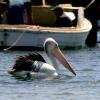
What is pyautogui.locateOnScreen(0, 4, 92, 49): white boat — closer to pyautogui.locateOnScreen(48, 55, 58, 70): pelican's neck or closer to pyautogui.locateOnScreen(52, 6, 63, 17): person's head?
pyautogui.locateOnScreen(52, 6, 63, 17): person's head

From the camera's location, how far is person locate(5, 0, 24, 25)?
23.2 metres

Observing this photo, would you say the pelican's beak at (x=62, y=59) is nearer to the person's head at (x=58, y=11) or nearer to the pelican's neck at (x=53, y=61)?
the pelican's neck at (x=53, y=61)

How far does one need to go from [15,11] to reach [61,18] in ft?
4.65

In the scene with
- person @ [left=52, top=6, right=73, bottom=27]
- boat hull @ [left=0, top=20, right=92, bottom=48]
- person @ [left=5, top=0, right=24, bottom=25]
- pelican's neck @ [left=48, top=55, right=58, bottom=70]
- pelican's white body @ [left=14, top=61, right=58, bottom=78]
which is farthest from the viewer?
person @ [left=52, top=6, right=73, bottom=27]

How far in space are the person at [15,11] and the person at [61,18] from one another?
1076 millimetres

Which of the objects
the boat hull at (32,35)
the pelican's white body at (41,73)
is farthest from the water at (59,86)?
the boat hull at (32,35)

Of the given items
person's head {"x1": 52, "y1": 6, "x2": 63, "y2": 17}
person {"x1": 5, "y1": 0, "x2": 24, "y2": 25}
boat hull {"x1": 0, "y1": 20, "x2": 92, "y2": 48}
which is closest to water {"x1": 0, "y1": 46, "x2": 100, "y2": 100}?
boat hull {"x1": 0, "y1": 20, "x2": 92, "y2": 48}

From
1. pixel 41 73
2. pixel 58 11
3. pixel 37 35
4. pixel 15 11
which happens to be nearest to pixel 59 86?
pixel 41 73

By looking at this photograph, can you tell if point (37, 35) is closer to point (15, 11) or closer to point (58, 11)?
point (15, 11)

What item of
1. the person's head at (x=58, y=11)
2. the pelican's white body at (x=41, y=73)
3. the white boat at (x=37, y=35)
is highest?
the pelican's white body at (x=41, y=73)

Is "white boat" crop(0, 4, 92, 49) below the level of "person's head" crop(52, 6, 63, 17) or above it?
below

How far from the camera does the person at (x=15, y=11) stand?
76.2 feet

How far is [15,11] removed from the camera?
23.2 meters

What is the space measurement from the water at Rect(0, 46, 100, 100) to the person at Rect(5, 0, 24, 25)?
4347 mm
